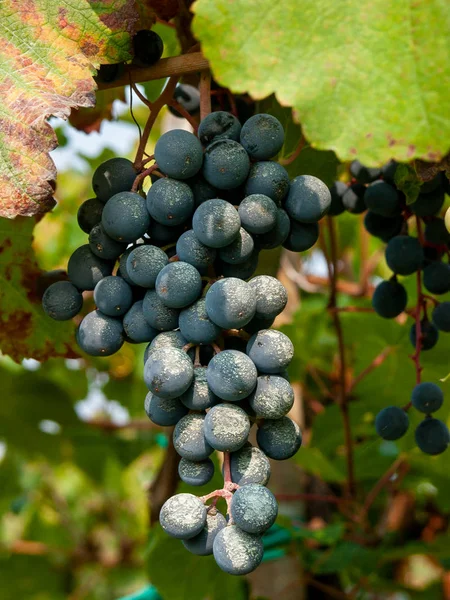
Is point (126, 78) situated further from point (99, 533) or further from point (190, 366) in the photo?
point (99, 533)

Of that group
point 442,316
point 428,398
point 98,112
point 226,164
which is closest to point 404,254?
point 442,316

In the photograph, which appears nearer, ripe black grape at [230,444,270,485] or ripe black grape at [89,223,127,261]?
ripe black grape at [230,444,270,485]

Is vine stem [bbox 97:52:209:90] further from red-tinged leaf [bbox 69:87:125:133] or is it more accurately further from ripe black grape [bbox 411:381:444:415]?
ripe black grape [bbox 411:381:444:415]

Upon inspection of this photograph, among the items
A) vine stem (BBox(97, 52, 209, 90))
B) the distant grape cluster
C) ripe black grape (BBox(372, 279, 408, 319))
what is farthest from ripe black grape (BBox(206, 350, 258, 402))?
ripe black grape (BBox(372, 279, 408, 319))

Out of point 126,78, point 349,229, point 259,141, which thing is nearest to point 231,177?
point 259,141

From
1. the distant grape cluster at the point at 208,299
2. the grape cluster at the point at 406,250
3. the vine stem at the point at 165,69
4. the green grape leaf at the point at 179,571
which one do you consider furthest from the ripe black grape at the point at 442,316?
the green grape leaf at the point at 179,571

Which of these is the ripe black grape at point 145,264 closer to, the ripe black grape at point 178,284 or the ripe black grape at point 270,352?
the ripe black grape at point 178,284

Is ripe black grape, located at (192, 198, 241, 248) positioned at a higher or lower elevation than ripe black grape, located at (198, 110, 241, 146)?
lower
